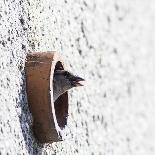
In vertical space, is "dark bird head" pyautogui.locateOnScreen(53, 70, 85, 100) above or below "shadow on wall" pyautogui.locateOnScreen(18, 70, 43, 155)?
above

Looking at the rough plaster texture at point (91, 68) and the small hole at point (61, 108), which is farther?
the small hole at point (61, 108)

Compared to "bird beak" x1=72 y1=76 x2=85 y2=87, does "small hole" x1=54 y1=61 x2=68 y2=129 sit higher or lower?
lower

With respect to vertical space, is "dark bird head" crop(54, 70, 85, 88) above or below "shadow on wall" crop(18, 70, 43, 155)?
above

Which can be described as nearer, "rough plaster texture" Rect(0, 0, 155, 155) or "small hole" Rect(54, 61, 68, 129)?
"rough plaster texture" Rect(0, 0, 155, 155)

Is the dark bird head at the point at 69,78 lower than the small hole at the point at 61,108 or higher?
higher
